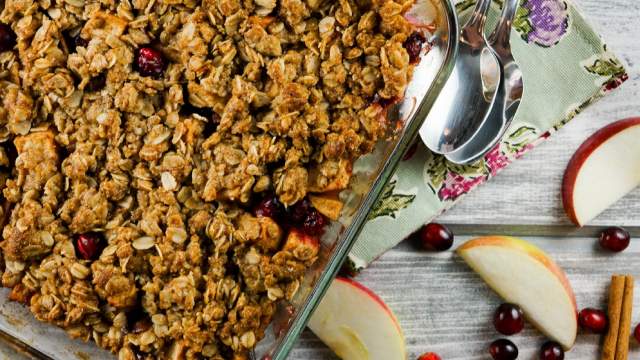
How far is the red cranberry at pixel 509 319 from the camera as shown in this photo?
236 centimetres

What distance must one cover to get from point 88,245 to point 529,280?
52.0 inches

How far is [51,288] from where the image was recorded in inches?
69.0

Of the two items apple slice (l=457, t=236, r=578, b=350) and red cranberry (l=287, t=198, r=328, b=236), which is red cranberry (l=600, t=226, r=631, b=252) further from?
red cranberry (l=287, t=198, r=328, b=236)

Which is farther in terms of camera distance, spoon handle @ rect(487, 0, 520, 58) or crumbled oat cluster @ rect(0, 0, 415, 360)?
spoon handle @ rect(487, 0, 520, 58)

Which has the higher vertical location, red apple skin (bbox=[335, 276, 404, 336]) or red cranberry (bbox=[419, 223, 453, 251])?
red cranberry (bbox=[419, 223, 453, 251])

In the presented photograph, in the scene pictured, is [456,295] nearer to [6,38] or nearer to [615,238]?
[615,238]

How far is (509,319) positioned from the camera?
236cm

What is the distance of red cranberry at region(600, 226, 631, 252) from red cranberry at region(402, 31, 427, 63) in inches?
39.7

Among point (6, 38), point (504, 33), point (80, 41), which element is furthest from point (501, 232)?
point (6, 38)

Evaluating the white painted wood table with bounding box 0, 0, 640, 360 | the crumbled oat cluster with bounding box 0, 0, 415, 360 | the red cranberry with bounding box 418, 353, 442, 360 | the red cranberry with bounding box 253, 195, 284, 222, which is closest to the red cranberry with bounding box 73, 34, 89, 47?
the crumbled oat cluster with bounding box 0, 0, 415, 360

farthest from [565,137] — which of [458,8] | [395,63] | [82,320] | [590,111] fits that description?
[82,320]

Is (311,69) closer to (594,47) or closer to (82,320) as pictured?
(82,320)

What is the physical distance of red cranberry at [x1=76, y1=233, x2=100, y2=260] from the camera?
174 cm

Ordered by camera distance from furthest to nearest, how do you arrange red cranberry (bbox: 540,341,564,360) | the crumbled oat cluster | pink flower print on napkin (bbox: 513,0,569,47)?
1. red cranberry (bbox: 540,341,564,360)
2. pink flower print on napkin (bbox: 513,0,569,47)
3. the crumbled oat cluster
